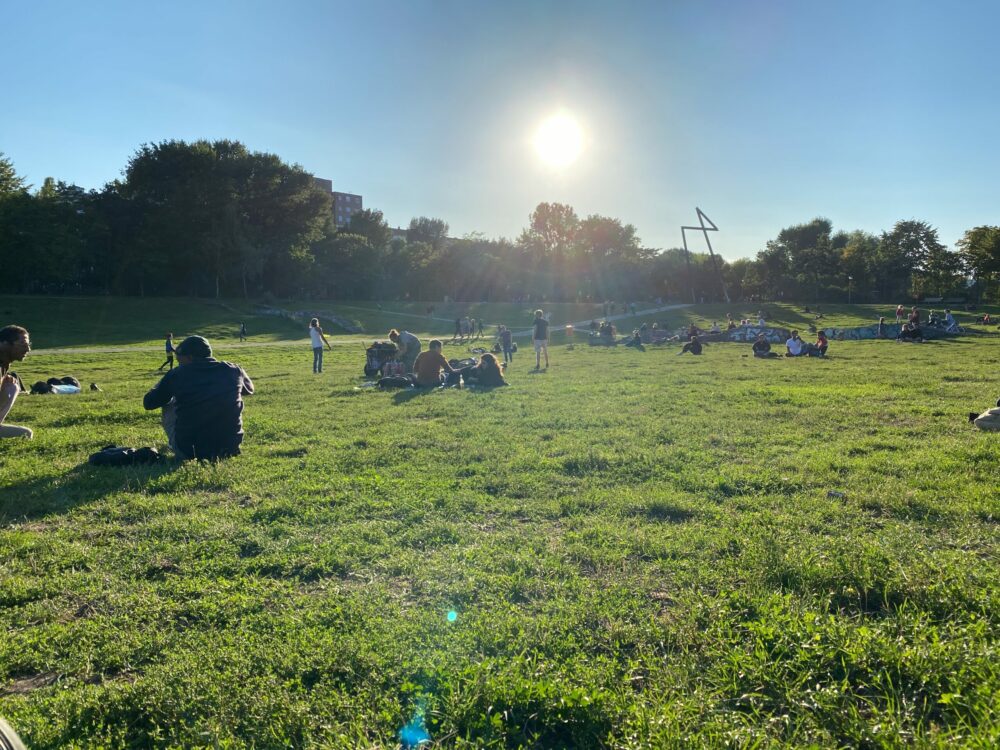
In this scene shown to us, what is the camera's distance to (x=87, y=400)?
12031mm

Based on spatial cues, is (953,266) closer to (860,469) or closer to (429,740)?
(860,469)

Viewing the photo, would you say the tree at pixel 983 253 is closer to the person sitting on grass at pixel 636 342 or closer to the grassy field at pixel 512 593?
the person sitting on grass at pixel 636 342

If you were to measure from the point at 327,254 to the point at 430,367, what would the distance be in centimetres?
6227

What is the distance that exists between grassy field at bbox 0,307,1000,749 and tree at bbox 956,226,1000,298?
216 ft

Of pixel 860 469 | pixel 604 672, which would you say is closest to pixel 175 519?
pixel 604 672

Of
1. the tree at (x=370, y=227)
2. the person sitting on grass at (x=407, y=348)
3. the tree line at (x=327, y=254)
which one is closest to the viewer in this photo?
the person sitting on grass at (x=407, y=348)

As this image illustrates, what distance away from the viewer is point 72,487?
19.7 feet

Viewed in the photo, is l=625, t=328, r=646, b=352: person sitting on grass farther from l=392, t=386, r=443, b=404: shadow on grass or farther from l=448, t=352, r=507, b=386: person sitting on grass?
l=392, t=386, r=443, b=404: shadow on grass

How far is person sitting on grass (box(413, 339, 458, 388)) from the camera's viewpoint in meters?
13.7

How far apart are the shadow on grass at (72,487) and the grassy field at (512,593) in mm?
40

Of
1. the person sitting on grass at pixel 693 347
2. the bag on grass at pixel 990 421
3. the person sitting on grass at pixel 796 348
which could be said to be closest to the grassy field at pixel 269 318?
the person sitting on grass at pixel 693 347

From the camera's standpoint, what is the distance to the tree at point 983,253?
56.2 metres

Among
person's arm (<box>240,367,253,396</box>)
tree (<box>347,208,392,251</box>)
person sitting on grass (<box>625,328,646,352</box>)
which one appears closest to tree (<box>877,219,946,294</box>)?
person sitting on grass (<box>625,328,646,352</box>)

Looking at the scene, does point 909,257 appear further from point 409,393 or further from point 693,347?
point 409,393
